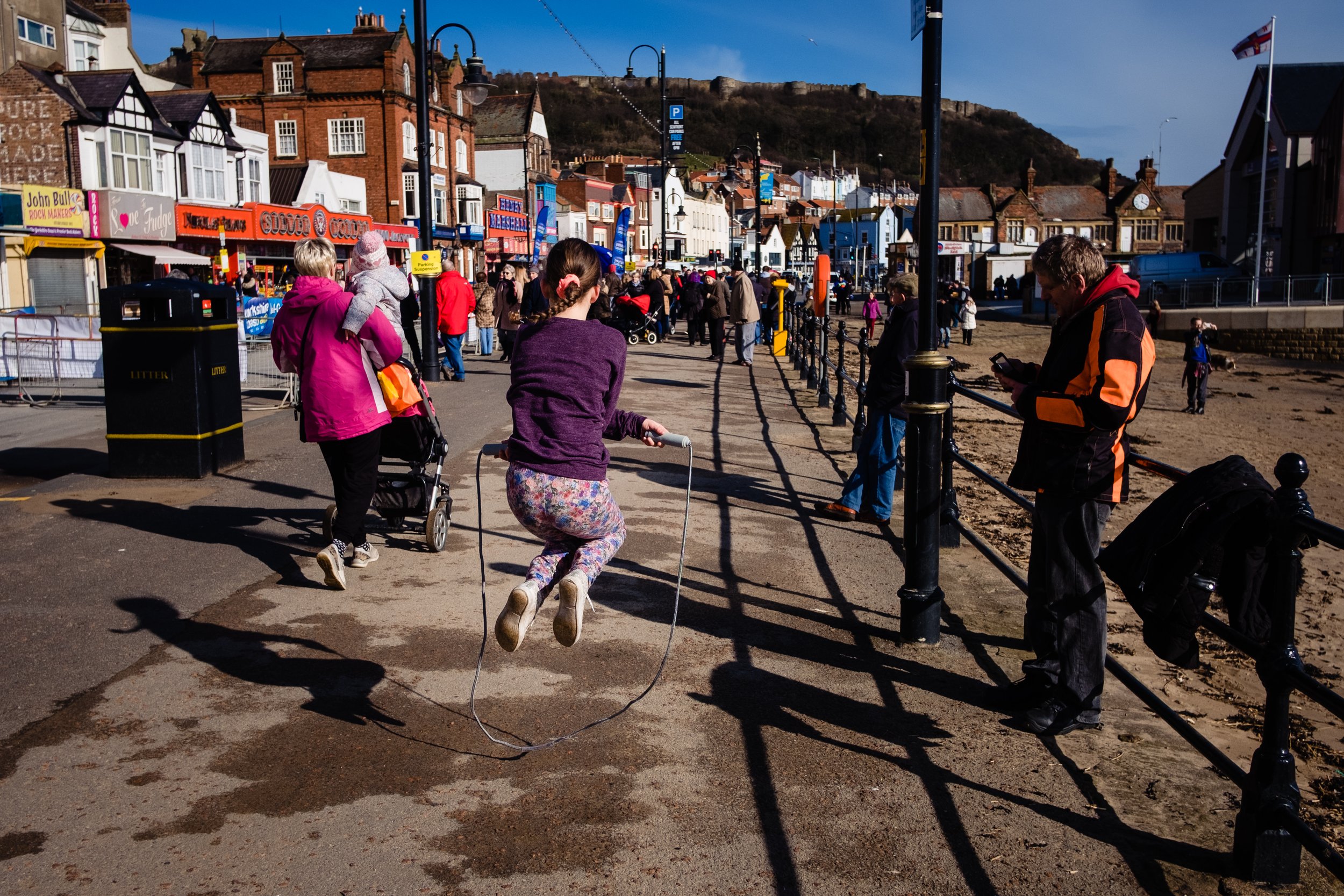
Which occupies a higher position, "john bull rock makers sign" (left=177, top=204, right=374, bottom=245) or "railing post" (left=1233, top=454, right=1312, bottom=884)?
"john bull rock makers sign" (left=177, top=204, right=374, bottom=245)

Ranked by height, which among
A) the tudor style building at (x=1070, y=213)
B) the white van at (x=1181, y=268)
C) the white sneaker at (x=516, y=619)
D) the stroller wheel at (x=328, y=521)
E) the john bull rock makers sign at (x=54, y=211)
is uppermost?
the tudor style building at (x=1070, y=213)

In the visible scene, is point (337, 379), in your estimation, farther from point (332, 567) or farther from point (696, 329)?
point (696, 329)

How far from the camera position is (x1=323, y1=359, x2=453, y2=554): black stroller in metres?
6.92

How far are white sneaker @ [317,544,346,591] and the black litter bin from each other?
3.34m

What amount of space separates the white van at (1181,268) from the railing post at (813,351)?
96.9 feet

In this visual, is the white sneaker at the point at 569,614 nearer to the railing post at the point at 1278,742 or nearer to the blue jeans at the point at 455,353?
the railing post at the point at 1278,742

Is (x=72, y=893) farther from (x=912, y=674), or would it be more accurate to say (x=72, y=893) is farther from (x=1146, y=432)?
(x=1146, y=432)

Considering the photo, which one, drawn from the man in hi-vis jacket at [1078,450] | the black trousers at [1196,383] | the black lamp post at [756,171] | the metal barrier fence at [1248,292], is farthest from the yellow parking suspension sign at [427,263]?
the metal barrier fence at [1248,292]

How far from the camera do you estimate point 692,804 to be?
3686 mm

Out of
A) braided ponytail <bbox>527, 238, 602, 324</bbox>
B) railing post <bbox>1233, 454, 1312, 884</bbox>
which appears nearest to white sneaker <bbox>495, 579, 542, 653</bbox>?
braided ponytail <bbox>527, 238, 602, 324</bbox>

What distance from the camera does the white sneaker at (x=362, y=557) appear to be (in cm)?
655

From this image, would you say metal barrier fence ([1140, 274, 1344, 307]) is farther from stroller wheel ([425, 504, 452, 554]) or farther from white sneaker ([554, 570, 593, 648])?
white sneaker ([554, 570, 593, 648])

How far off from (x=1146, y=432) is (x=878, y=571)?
38.8ft

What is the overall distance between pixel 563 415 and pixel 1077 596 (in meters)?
2.08
